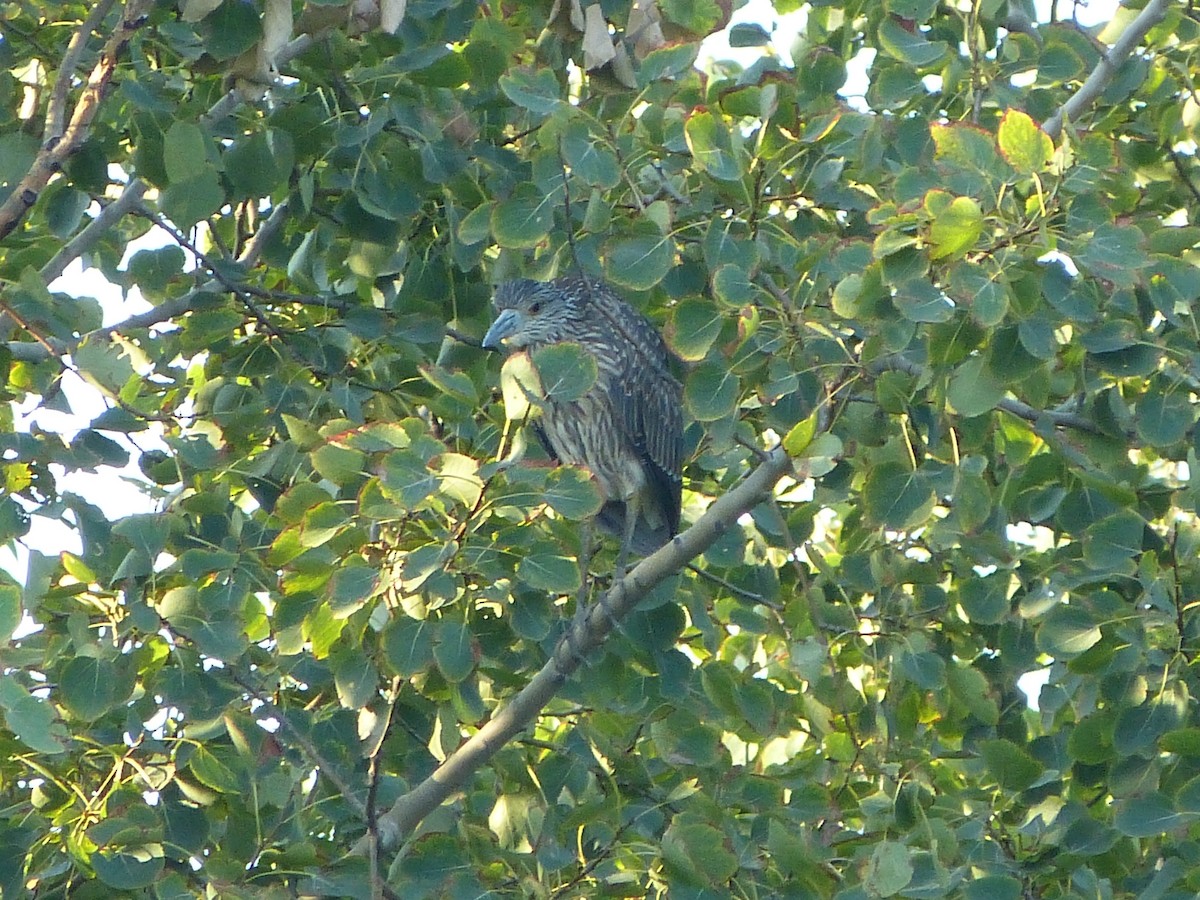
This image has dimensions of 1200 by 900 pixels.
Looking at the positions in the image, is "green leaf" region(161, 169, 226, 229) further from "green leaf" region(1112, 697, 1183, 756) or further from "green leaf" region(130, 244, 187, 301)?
"green leaf" region(1112, 697, 1183, 756)

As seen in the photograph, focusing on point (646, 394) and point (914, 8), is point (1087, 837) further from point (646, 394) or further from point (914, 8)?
point (646, 394)

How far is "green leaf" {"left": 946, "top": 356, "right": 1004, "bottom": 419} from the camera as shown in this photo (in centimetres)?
306

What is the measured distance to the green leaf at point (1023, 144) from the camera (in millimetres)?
2785

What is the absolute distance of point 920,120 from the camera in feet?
12.7

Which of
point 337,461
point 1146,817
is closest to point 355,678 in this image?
point 337,461

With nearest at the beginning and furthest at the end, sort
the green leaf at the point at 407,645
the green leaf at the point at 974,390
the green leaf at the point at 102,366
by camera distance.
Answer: the green leaf at the point at 974,390
the green leaf at the point at 407,645
the green leaf at the point at 102,366

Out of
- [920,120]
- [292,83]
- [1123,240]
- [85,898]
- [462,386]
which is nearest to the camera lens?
[1123,240]

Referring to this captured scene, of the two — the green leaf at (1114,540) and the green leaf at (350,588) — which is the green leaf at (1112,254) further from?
the green leaf at (350,588)

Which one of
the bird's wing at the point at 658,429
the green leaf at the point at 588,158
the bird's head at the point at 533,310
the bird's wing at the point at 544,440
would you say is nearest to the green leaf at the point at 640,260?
the green leaf at the point at 588,158

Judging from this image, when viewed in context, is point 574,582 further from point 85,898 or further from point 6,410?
point 6,410

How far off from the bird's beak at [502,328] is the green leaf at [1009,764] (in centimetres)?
183

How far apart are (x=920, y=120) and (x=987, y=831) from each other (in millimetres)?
1639

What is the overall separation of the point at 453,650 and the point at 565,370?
0.59 metres

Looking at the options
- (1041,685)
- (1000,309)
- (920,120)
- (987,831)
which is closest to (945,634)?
(1041,685)
